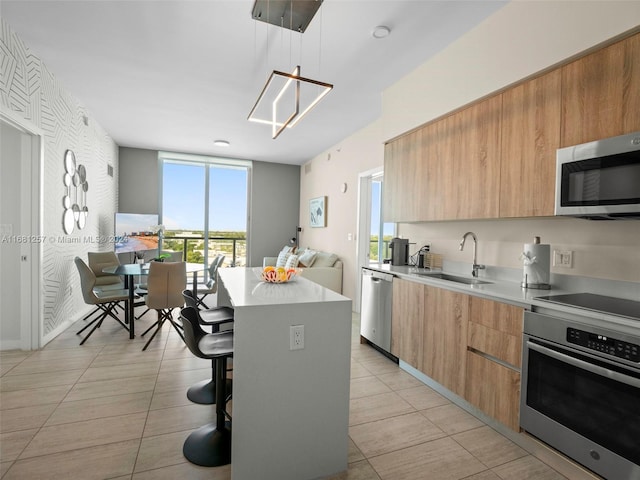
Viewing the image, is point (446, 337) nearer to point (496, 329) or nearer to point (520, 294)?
point (496, 329)

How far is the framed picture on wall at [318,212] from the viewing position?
639 centimetres

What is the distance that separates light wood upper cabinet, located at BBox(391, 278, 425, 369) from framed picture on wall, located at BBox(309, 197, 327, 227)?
3.43 metres

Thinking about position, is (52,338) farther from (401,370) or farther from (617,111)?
(617,111)

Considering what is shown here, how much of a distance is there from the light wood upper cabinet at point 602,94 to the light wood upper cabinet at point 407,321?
59.4 inches

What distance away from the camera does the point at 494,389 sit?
2.07 metres

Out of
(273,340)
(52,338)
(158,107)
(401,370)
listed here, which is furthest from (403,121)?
(52,338)

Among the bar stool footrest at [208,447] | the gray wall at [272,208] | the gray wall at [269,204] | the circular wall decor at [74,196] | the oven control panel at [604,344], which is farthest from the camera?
the gray wall at [272,208]

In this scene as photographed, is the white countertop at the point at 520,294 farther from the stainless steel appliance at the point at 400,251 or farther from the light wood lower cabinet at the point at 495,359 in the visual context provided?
the stainless steel appliance at the point at 400,251

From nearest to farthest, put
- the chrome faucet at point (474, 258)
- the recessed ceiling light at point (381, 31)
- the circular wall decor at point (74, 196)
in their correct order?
1. the recessed ceiling light at point (381, 31)
2. the chrome faucet at point (474, 258)
3. the circular wall decor at point (74, 196)

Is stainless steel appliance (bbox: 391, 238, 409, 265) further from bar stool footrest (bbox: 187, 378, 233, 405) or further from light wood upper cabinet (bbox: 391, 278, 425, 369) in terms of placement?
bar stool footrest (bbox: 187, 378, 233, 405)

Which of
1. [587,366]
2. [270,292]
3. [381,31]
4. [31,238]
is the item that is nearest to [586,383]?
[587,366]

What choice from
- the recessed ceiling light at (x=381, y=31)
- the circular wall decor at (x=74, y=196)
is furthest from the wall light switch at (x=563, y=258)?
the circular wall decor at (x=74, y=196)

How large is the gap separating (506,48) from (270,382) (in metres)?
2.65

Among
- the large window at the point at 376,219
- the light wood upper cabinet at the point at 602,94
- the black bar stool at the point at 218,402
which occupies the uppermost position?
the light wood upper cabinet at the point at 602,94
